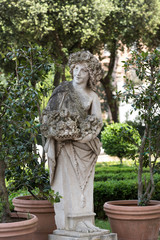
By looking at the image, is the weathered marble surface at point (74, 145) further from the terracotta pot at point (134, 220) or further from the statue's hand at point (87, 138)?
the terracotta pot at point (134, 220)

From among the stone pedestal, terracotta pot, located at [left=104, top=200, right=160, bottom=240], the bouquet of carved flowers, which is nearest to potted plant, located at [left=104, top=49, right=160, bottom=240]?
terracotta pot, located at [left=104, top=200, right=160, bottom=240]

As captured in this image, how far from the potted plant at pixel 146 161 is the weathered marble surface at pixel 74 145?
0.65 meters

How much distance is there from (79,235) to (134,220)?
100 centimetres

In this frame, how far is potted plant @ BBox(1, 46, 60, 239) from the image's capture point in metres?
4.18

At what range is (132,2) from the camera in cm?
1828

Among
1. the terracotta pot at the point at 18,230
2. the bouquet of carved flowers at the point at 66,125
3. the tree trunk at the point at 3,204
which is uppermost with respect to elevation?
the bouquet of carved flowers at the point at 66,125

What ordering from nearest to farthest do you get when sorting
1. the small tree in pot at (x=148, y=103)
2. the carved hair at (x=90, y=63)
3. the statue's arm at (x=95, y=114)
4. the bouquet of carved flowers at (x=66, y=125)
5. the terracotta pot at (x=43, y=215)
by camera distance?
the bouquet of carved flowers at (x=66, y=125) < the statue's arm at (x=95, y=114) < the carved hair at (x=90, y=63) < the terracotta pot at (x=43, y=215) < the small tree in pot at (x=148, y=103)

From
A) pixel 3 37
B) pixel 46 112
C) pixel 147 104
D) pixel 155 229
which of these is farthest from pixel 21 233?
pixel 3 37

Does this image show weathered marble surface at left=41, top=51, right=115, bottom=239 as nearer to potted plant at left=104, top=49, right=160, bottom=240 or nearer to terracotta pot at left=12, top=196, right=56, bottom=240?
terracotta pot at left=12, top=196, right=56, bottom=240

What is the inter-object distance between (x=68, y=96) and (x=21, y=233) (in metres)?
1.49

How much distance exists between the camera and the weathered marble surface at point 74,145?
4.22 m

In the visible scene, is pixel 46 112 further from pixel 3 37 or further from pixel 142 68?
pixel 3 37

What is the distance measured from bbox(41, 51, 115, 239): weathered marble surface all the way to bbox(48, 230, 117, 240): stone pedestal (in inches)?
1.1

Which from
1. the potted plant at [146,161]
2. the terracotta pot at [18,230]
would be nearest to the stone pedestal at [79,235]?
the terracotta pot at [18,230]
